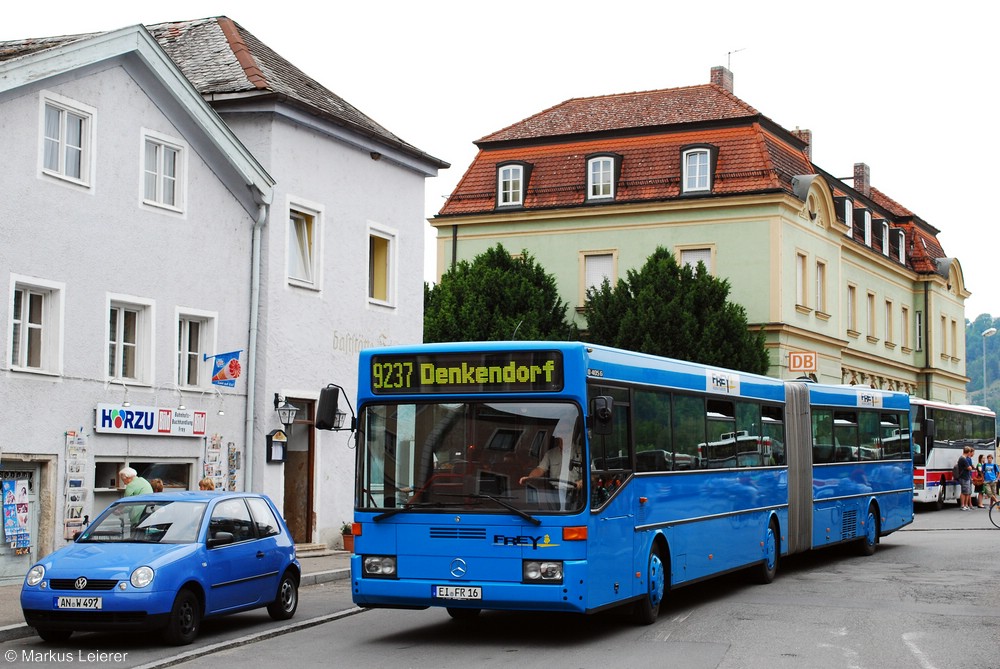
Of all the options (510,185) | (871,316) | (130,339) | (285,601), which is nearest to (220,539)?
(285,601)

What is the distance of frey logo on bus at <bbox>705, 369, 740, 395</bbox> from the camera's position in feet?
58.5

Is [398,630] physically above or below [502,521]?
below

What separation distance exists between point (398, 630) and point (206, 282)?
978cm

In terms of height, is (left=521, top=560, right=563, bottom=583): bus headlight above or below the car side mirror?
below

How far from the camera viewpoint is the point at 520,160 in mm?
51781

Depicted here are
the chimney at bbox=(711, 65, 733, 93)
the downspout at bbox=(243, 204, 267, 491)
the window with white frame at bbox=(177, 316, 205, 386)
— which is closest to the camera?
the window with white frame at bbox=(177, 316, 205, 386)

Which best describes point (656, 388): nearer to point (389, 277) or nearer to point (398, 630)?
point (398, 630)

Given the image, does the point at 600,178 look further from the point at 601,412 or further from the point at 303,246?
the point at 601,412

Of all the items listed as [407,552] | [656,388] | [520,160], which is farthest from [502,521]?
[520,160]

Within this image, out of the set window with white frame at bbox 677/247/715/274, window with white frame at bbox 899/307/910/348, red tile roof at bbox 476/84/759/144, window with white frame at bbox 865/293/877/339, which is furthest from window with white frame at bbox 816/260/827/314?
window with white frame at bbox 899/307/910/348

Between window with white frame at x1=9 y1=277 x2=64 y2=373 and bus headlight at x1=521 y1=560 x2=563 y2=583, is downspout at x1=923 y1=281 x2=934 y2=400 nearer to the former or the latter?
window with white frame at x1=9 y1=277 x2=64 y2=373

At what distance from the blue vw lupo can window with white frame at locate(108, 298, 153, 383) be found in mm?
Answer: 6164

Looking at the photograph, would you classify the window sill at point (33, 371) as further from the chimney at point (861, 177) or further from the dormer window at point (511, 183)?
the chimney at point (861, 177)

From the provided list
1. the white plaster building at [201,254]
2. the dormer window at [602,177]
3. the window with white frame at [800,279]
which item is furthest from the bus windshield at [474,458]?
the dormer window at [602,177]
